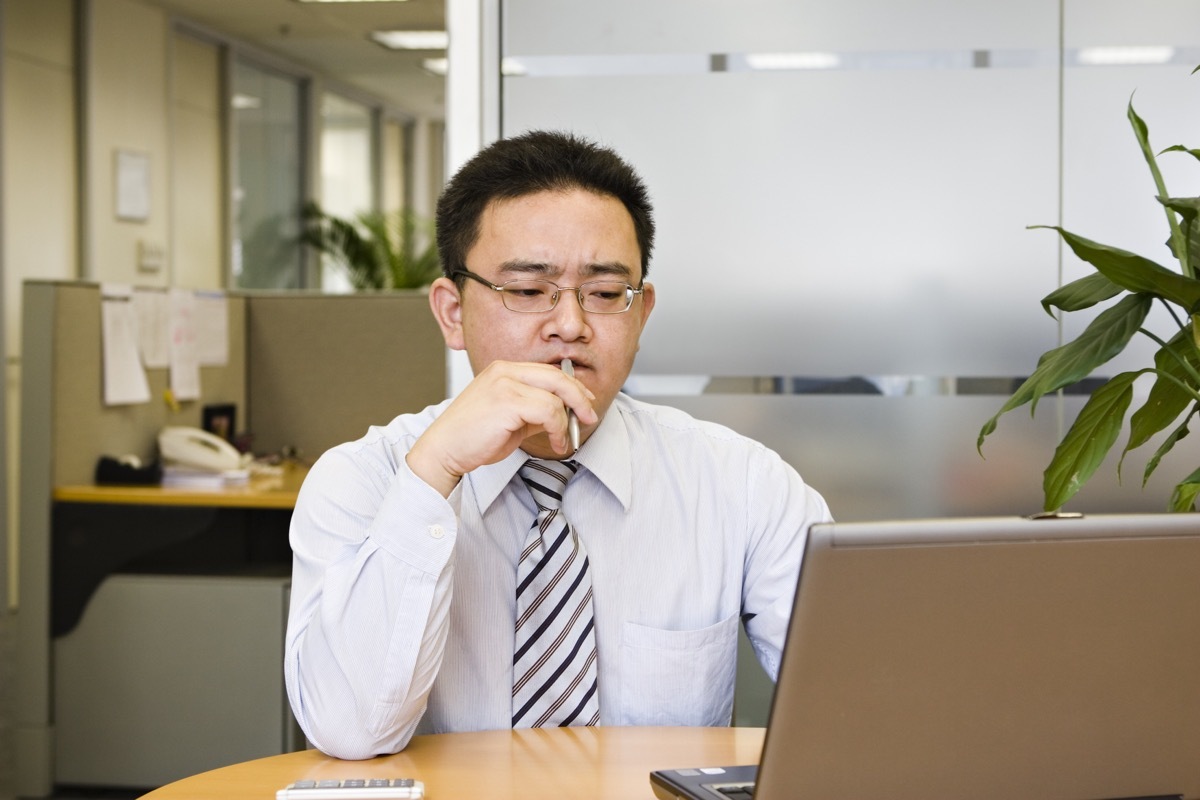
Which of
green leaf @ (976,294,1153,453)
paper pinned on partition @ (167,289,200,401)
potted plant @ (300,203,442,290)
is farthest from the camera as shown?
potted plant @ (300,203,442,290)

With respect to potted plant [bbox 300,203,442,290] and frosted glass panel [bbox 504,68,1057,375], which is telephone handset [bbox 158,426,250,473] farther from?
potted plant [bbox 300,203,442,290]

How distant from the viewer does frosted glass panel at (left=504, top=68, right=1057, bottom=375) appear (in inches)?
95.0

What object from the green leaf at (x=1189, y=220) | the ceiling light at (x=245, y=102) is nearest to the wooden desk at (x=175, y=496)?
the green leaf at (x=1189, y=220)

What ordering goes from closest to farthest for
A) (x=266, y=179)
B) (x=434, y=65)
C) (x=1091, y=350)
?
(x=1091, y=350) < (x=266, y=179) < (x=434, y=65)

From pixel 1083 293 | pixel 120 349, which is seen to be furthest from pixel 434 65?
pixel 1083 293

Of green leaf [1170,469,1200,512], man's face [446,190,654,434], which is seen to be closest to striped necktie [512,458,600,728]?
man's face [446,190,654,434]

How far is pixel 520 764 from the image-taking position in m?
1.16

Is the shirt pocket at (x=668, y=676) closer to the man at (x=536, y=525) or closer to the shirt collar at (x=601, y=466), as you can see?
the man at (x=536, y=525)

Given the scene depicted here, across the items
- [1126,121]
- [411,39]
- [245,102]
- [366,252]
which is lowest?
[1126,121]

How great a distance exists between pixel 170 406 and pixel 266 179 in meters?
4.49

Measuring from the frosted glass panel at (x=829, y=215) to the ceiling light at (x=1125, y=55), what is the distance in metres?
0.16

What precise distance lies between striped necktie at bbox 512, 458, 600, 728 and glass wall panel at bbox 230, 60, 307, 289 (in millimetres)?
6287

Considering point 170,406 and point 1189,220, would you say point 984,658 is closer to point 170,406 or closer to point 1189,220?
point 1189,220

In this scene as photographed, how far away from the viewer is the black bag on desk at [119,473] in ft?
10.6
